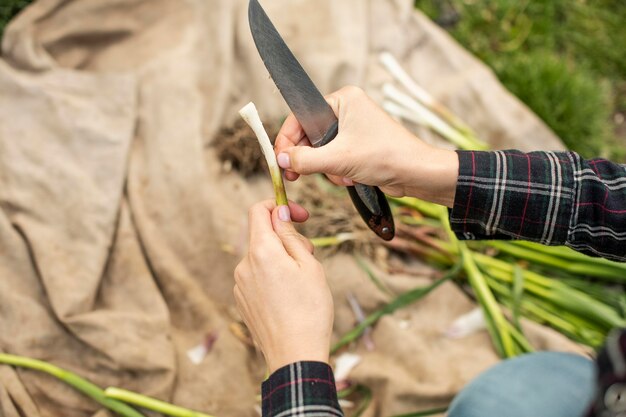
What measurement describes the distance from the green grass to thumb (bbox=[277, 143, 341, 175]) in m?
1.48

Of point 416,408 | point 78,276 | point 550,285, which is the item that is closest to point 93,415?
point 78,276

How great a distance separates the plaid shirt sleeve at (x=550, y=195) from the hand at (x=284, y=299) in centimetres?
36

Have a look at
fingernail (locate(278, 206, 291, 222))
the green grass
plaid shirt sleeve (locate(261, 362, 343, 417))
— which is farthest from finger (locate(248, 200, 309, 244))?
the green grass

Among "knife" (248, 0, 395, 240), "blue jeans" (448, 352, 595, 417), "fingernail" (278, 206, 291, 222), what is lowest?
"blue jeans" (448, 352, 595, 417)

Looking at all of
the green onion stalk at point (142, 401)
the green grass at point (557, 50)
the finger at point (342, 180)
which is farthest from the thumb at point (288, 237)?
the green grass at point (557, 50)

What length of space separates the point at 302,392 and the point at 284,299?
160 millimetres

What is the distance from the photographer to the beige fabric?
1.62m

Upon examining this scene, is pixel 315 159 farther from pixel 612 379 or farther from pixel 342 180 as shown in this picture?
pixel 612 379

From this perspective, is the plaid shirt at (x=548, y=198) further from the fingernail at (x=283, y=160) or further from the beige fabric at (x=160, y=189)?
the beige fabric at (x=160, y=189)

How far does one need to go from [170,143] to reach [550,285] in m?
1.26

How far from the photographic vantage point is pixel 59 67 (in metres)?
2.05

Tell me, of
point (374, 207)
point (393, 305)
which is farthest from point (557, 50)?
point (374, 207)

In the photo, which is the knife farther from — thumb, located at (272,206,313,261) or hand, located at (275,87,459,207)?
thumb, located at (272,206,313,261)

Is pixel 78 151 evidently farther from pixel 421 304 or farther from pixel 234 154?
pixel 421 304
